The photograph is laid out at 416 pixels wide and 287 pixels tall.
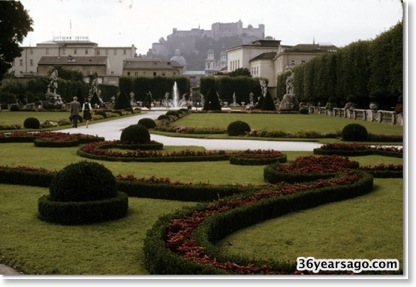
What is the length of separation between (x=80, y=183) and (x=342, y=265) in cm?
393

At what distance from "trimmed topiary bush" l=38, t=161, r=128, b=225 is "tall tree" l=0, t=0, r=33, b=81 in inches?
808

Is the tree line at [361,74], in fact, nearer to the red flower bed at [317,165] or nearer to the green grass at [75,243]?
the red flower bed at [317,165]

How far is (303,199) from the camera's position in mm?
8539

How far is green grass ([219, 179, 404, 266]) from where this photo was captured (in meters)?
6.53

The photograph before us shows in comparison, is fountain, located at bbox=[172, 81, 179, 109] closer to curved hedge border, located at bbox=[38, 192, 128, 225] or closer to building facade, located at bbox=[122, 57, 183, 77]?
building facade, located at bbox=[122, 57, 183, 77]

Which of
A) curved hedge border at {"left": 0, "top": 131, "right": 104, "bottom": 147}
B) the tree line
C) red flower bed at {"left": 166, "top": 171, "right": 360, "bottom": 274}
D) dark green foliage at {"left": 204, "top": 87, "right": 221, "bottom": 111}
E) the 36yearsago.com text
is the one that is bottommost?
the 36yearsago.com text

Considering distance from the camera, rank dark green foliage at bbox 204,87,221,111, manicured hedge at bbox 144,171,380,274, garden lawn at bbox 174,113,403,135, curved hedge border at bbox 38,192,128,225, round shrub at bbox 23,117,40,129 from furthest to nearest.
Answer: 1. dark green foliage at bbox 204,87,221,111
2. round shrub at bbox 23,117,40,129
3. garden lawn at bbox 174,113,403,135
4. curved hedge border at bbox 38,192,128,225
5. manicured hedge at bbox 144,171,380,274

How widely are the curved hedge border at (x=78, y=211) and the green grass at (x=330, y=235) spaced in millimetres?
1872

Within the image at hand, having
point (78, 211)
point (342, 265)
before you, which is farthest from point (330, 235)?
point (78, 211)

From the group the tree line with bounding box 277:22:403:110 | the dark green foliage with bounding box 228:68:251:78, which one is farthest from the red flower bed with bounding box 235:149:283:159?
the dark green foliage with bounding box 228:68:251:78

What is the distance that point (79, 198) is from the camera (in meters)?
7.88

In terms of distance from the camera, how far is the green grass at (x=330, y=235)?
21.4 ft

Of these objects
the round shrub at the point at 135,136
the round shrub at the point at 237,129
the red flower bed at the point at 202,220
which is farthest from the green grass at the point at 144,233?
the round shrub at the point at 237,129

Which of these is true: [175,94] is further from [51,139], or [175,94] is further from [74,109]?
[51,139]
